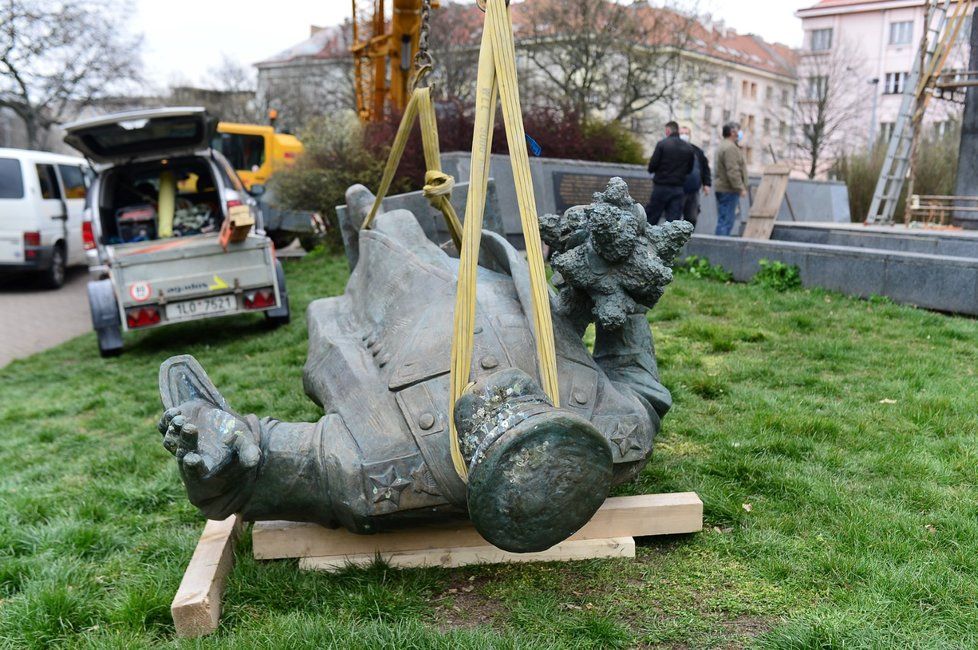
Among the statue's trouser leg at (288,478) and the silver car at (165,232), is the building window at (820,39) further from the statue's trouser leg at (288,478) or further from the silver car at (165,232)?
the statue's trouser leg at (288,478)

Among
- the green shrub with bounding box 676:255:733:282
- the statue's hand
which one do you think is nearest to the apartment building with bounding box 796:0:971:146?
the green shrub with bounding box 676:255:733:282

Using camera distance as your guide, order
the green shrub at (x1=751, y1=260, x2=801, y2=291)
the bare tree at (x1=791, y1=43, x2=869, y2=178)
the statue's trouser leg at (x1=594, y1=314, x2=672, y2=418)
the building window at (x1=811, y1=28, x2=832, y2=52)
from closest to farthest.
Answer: the statue's trouser leg at (x1=594, y1=314, x2=672, y2=418), the green shrub at (x1=751, y1=260, x2=801, y2=291), the bare tree at (x1=791, y1=43, x2=869, y2=178), the building window at (x1=811, y1=28, x2=832, y2=52)

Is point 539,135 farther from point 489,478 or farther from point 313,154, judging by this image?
point 489,478

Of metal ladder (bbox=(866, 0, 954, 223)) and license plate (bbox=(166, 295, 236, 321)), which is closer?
license plate (bbox=(166, 295, 236, 321))

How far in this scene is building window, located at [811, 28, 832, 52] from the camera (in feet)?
146

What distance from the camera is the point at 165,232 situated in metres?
8.54

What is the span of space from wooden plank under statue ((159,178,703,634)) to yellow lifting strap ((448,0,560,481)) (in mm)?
79

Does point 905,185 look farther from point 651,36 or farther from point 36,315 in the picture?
point 36,315

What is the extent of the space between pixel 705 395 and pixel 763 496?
1.49 meters

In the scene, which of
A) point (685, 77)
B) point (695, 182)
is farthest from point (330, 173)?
Result: point (685, 77)

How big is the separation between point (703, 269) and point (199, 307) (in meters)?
5.35

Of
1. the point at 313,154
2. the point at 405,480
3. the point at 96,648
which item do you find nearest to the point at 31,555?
the point at 96,648

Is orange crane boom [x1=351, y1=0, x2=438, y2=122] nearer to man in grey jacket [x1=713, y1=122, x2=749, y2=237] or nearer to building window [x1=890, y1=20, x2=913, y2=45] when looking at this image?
man in grey jacket [x1=713, y1=122, x2=749, y2=237]

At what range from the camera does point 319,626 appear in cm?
244
